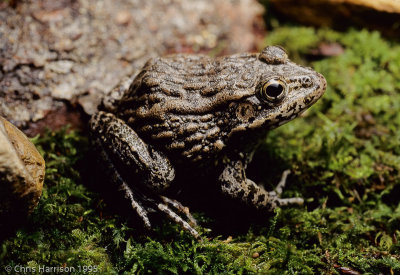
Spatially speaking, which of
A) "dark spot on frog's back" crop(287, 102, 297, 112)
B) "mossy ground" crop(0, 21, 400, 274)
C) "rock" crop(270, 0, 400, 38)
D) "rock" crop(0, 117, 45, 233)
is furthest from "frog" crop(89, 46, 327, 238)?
"rock" crop(270, 0, 400, 38)

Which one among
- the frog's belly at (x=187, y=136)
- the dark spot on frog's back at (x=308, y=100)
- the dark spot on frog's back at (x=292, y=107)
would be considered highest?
the dark spot on frog's back at (x=308, y=100)

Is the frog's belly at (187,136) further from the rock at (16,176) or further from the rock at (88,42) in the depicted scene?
the rock at (88,42)

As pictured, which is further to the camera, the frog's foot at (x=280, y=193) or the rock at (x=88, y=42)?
the rock at (x=88, y=42)

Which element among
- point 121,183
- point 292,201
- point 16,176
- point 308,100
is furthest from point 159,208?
point 308,100

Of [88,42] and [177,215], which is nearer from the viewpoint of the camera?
[177,215]

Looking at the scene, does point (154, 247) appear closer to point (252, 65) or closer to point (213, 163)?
point (213, 163)

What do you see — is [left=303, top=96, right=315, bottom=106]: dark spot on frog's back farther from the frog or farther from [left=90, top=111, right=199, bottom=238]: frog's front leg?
[left=90, top=111, right=199, bottom=238]: frog's front leg

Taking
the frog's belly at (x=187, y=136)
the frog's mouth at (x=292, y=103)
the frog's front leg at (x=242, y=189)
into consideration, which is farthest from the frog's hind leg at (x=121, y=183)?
the frog's mouth at (x=292, y=103)

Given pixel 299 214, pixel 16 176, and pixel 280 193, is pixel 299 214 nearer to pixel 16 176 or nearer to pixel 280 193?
pixel 280 193

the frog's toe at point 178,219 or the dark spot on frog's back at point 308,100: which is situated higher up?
the dark spot on frog's back at point 308,100
